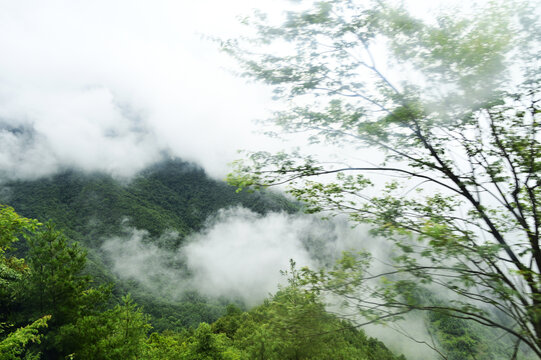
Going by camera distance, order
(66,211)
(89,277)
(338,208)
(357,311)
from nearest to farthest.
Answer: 1. (357,311)
2. (338,208)
3. (89,277)
4. (66,211)

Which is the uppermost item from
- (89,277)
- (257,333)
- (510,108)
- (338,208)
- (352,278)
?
(510,108)

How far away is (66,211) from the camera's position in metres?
192

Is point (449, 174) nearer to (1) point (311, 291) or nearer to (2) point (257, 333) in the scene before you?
(1) point (311, 291)

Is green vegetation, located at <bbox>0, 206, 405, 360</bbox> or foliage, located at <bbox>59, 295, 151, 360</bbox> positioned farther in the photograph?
green vegetation, located at <bbox>0, 206, 405, 360</bbox>

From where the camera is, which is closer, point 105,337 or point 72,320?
point 105,337

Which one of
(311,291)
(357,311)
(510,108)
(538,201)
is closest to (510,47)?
(510,108)

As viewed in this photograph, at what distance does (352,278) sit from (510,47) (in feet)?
11.6

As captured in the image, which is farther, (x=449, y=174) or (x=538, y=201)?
(x=449, y=174)

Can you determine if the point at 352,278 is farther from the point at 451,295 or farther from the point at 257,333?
the point at 257,333

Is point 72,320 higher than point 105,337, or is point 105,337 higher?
point 72,320

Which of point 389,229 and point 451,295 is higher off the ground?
point 389,229

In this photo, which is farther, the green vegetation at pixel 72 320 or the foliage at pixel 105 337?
the green vegetation at pixel 72 320

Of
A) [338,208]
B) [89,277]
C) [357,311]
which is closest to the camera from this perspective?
[357,311]

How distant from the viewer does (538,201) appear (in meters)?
3.23
